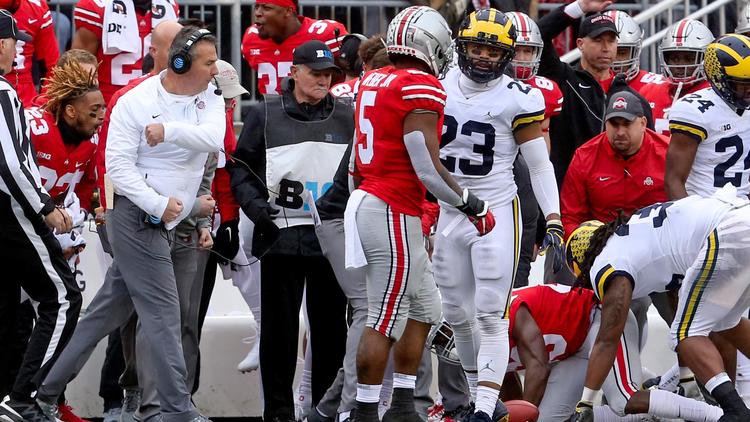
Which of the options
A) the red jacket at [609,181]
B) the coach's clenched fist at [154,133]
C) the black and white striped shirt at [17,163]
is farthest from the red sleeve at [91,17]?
the red jacket at [609,181]

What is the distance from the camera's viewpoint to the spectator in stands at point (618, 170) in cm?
794

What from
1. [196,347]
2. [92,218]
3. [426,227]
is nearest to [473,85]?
[426,227]

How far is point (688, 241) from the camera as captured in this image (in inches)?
275

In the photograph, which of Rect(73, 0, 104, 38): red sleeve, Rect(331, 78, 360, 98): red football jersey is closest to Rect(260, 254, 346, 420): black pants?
Rect(331, 78, 360, 98): red football jersey

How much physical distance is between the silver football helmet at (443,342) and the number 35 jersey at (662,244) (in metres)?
0.79

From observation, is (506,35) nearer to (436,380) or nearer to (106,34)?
(436,380)

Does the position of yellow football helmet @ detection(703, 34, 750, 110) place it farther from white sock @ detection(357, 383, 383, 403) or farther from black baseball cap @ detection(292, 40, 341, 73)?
white sock @ detection(357, 383, 383, 403)

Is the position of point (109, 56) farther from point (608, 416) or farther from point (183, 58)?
point (608, 416)

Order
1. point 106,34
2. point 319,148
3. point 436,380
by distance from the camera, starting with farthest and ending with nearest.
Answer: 1. point 106,34
2. point 436,380
3. point 319,148

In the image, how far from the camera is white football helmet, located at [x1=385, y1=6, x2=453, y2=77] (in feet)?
22.6

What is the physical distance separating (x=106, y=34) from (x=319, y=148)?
1997mm

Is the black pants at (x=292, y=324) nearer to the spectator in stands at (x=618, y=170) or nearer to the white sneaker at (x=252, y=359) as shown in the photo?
the white sneaker at (x=252, y=359)

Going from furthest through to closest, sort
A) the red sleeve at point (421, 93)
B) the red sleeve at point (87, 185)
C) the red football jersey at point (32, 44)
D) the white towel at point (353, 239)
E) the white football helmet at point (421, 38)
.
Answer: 1. the red football jersey at point (32, 44)
2. the red sleeve at point (87, 185)
3. the white football helmet at point (421, 38)
4. the white towel at point (353, 239)
5. the red sleeve at point (421, 93)

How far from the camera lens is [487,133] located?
23.3 feet
